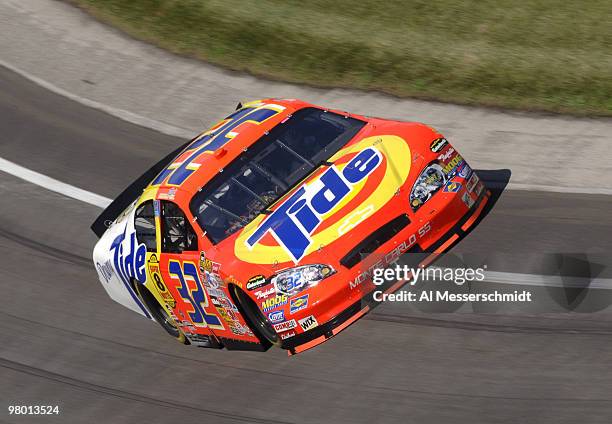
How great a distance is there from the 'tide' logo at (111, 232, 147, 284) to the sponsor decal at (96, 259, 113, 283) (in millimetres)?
141

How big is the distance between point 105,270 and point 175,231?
1.36 metres

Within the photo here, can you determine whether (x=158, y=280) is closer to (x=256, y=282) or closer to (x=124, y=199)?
(x=256, y=282)

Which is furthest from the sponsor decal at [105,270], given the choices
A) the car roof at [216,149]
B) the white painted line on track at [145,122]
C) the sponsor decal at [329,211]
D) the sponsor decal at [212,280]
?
the white painted line on track at [145,122]

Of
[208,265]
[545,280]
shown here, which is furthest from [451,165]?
[208,265]

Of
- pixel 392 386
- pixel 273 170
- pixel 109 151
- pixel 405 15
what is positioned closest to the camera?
pixel 392 386

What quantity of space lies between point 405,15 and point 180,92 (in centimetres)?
354

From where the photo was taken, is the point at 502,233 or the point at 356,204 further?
the point at 502,233

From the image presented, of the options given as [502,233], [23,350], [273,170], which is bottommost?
[23,350]

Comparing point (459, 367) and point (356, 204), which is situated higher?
point (356, 204)

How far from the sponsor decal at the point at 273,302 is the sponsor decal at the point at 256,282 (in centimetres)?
15

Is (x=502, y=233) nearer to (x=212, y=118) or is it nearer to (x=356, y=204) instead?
(x=356, y=204)

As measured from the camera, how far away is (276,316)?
29.7ft

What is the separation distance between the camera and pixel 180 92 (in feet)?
46.9

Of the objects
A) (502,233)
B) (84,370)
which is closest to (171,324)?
(84,370)
